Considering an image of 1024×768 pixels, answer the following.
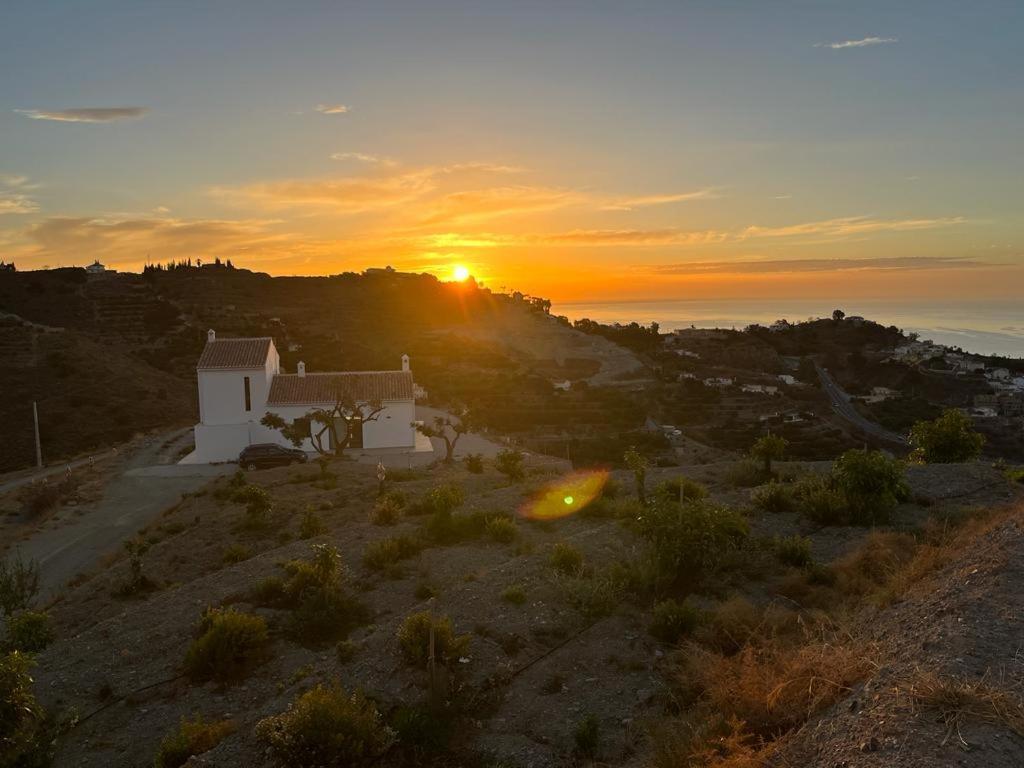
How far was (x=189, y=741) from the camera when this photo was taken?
24.2 feet

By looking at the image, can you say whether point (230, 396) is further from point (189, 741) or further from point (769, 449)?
point (189, 741)

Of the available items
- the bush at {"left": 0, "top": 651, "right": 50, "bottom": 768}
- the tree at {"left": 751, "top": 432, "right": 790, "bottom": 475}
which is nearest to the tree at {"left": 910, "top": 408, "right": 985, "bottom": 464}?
the tree at {"left": 751, "top": 432, "right": 790, "bottom": 475}

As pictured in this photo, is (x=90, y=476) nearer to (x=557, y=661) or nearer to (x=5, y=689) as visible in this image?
(x=5, y=689)

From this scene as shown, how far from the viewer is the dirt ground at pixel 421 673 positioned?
7.65m

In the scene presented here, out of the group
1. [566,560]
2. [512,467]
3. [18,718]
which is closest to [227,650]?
[18,718]

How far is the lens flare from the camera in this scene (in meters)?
15.5

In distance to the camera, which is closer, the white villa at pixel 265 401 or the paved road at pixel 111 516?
the paved road at pixel 111 516

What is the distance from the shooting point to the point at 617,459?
35406 mm

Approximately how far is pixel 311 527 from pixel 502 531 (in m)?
5.00

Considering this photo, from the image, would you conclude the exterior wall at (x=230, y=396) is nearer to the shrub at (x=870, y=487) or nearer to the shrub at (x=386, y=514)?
the shrub at (x=386, y=514)

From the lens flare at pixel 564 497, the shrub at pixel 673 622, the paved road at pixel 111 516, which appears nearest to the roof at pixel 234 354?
the paved road at pixel 111 516

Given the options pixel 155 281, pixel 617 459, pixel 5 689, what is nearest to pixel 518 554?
pixel 5 689

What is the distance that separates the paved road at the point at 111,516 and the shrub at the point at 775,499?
52.9 ft

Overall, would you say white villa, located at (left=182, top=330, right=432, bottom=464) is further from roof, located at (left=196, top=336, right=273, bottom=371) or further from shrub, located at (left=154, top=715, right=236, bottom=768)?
shrub, located at (left=154, top=715, right=236, bottom=768)
